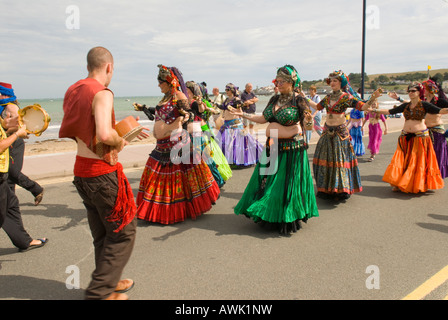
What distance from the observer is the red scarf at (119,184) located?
2.75 m

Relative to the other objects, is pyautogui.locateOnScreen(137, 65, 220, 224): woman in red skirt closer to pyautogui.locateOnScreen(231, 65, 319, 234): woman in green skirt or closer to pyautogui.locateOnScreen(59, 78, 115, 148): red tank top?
pyautogui.locateOnScreen(231, 65, 319, 234): woman in green skirt

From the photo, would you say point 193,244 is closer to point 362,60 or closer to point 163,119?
point 163,119

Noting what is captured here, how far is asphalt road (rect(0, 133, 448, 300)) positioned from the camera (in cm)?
317

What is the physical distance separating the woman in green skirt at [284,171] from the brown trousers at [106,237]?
2.02 metres

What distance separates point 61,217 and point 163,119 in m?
2.23

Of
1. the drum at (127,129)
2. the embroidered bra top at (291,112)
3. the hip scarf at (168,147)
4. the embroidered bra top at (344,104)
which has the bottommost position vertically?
the hip scarf at (168,147)

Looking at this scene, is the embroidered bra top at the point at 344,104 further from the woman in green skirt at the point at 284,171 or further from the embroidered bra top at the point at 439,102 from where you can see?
the embroidered bra top at the point at 439,102

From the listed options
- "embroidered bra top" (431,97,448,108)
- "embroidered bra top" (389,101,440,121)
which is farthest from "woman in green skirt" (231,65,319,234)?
"embroidered bra top" (431,97,448,108)

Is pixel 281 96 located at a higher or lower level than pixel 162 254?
higher

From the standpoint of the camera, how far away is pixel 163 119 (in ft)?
15.5

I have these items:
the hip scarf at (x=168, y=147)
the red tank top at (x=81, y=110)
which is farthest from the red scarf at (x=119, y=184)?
the hip scarf at (x=168, y=147)

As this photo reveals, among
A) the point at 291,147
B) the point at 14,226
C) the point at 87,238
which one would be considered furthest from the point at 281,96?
the point at 14,226

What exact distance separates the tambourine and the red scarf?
2.45ft
